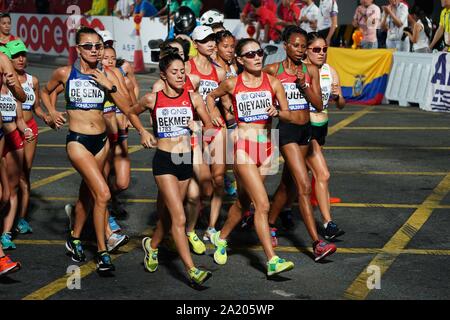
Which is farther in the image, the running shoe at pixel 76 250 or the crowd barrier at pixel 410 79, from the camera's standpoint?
the crowd barrier at pixel 410 79

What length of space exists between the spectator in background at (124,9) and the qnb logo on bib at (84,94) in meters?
20.9

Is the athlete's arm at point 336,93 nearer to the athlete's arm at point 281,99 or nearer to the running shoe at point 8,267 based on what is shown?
the athlete's arm at point 281,99

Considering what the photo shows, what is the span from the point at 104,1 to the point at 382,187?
2074 cm

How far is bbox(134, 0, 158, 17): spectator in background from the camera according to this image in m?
29.7

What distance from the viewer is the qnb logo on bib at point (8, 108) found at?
10.3 metres

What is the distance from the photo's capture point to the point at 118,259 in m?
9.87

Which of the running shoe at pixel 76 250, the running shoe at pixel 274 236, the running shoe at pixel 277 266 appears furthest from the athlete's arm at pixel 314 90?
the running shoe at pixel 76 250

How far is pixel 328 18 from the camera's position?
75.0 feet

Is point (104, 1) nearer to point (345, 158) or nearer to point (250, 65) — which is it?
point (345, 158)

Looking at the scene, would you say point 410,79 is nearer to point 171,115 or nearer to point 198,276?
point 171,115

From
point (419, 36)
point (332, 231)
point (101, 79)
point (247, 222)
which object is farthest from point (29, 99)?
point (419, 36)

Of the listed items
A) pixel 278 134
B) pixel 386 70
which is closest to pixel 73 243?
pixel 278 134

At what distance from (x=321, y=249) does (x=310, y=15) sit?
13972 mm
